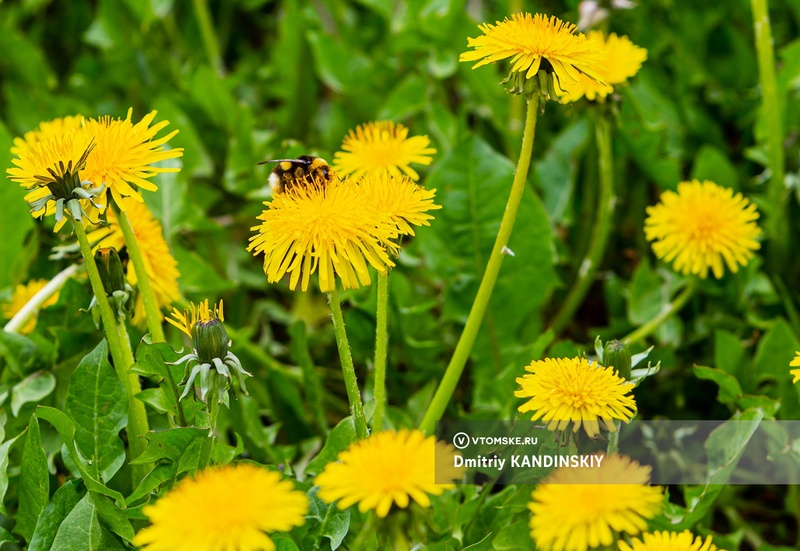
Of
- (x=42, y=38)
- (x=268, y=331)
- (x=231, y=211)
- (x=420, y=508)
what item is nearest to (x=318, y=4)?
(x=231, y=211)

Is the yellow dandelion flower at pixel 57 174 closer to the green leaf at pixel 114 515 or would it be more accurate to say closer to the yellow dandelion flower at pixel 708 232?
the green leaf at pixel 114 515

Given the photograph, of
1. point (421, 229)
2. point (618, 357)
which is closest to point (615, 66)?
point (421, 229)

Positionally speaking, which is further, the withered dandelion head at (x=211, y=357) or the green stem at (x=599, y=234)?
the green stem at (x=599, y=234)

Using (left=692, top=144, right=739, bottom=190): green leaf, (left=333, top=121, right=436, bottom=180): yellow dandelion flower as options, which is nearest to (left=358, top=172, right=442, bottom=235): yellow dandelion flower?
(left=333, top=121, right=436, bottom=180): yellow dandelion flower

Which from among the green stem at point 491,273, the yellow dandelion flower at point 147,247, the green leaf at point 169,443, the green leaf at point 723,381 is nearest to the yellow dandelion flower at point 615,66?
the green stem at point 491,273

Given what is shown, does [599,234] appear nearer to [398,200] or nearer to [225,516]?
[398,200]

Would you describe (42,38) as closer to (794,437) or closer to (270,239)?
(270,239)
